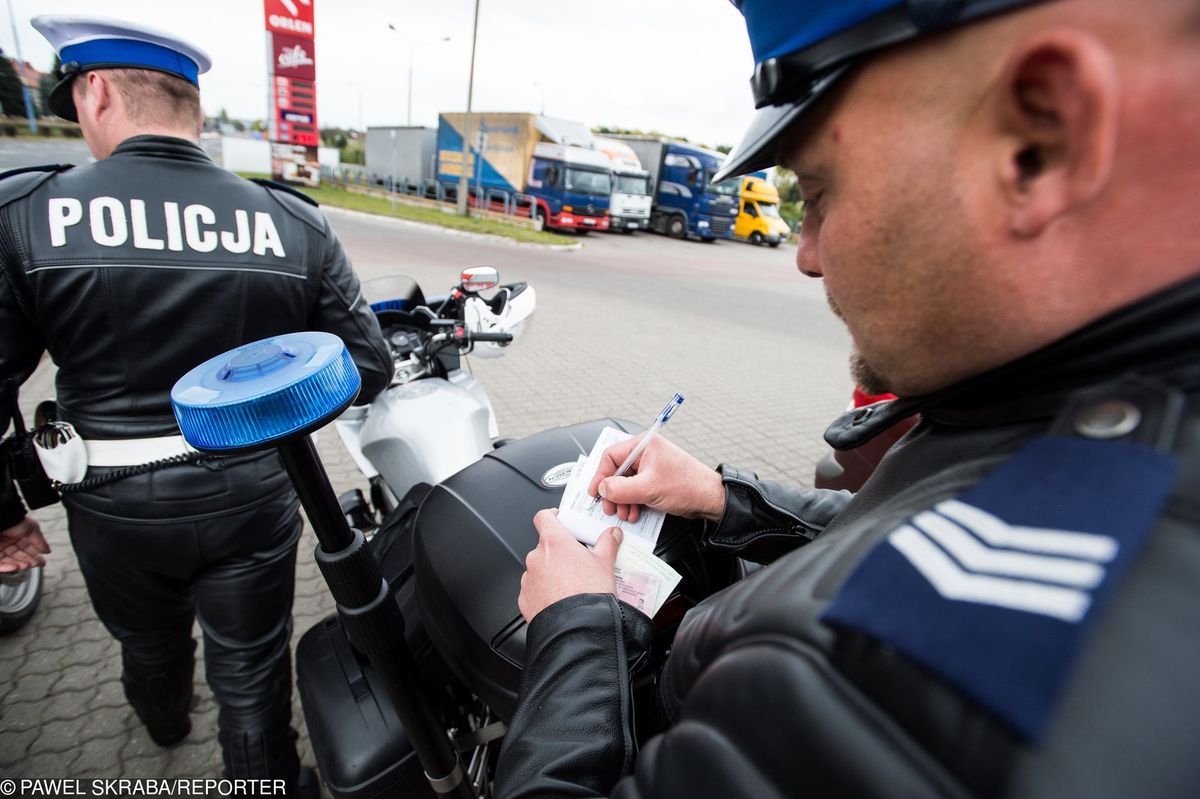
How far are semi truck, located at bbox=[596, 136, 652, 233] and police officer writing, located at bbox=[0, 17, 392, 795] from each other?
1962 centimetres

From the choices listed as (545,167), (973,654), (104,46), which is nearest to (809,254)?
(973,654)

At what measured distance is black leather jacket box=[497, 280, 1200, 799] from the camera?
333 mm

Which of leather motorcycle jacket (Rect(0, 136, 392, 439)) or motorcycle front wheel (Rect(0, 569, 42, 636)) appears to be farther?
motorcycle front wheel (Rect(0, 569, 42, 636))

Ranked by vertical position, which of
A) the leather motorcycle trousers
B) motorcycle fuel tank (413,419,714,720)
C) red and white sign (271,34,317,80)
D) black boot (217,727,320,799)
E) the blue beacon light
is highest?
red and white sign (271,34,317,80)

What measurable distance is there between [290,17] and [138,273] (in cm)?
2664

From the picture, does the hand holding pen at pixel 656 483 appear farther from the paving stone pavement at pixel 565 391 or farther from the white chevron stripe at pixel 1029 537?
the paving stone pavement at pixel 565 391

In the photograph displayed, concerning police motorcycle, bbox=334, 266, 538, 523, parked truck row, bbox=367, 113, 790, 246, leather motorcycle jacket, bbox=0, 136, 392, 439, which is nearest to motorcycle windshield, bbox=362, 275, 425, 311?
police motorcycle, bbox=334, 266, 538, 523

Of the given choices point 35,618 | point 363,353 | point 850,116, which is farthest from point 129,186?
point 35,618

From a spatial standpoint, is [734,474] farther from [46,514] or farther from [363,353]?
[46,514]

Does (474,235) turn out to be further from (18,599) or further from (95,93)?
(95,93)

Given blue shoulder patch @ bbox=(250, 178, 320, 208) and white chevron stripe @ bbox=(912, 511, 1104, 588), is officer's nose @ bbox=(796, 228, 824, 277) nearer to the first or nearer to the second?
white chevron stripe @ bbox=(912, 511, 1104, 588)

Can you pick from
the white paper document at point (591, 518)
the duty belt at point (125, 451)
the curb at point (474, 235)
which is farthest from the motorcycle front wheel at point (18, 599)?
the curb at point (474, 235)

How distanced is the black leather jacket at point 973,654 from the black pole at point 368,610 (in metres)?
0.59

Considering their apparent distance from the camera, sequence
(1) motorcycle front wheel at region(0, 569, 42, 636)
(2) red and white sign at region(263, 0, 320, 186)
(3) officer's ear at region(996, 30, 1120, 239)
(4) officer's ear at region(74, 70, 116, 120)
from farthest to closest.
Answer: (2) red and white sign at region(263, 0, 320, 186) → (1) motorcycle front wheel at region(0, 569, 42, 636) → (4) officer's ear at region(74, 70, 116, 120) → (3) officer's ear at region(996, 30, 1120, 239)
